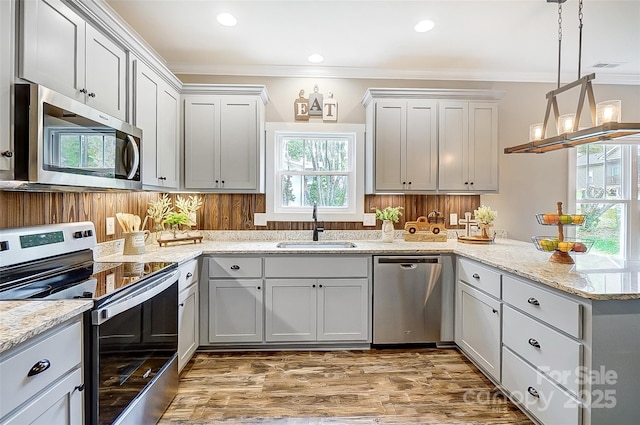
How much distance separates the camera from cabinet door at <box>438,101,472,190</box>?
125 inches

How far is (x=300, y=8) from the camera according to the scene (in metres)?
2.38

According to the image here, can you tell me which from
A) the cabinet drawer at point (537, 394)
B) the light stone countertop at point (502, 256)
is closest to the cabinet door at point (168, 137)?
the light stone countertop at point (502, 256)

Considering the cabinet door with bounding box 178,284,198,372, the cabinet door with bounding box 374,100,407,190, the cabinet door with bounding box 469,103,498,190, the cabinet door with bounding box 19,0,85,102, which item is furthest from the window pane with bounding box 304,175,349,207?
the cabinet door with bounding box 19,0,85,102

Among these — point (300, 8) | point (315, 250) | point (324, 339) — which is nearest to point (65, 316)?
point (315, 250)

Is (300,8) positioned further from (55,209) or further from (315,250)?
(55,209)

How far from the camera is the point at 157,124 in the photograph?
261 centimetres

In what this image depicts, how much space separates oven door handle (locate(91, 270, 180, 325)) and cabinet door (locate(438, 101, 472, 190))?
2483 mm

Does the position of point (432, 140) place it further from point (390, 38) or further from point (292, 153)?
point (292, 153)

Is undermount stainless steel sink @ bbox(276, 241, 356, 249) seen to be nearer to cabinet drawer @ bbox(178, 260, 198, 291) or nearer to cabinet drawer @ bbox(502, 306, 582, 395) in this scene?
cabinet drawer @ bbox(178, 260, 198, 291)

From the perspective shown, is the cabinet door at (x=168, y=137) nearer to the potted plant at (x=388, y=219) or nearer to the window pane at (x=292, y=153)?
the window pane at (x=292, y=153)

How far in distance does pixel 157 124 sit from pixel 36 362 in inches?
78.4

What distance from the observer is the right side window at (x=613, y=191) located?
3.55 metres

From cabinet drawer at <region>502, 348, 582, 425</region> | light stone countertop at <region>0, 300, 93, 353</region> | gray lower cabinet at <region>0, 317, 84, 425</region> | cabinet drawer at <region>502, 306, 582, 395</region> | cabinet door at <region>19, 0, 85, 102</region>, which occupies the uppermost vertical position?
cabinet door at <region>19, 0, 85, 102</region>

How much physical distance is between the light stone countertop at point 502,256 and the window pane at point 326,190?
0.37 metres
